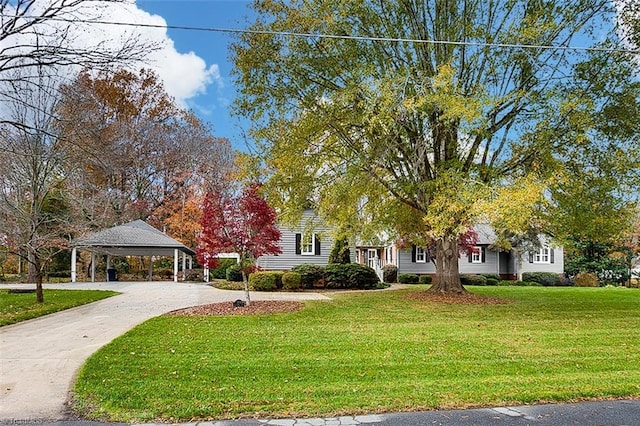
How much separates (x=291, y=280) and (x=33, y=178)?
1047 centimetres

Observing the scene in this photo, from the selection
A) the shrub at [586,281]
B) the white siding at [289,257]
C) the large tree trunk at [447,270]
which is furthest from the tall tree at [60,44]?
the shrub at [586,281]

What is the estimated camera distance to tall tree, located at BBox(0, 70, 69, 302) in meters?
14.4

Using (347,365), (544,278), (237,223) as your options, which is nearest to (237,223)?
(237,223)

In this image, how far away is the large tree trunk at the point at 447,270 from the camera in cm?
1652

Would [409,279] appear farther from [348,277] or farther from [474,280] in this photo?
[348,277]

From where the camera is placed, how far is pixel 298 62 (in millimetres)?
14211

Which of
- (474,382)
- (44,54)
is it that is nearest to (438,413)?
(474,382)

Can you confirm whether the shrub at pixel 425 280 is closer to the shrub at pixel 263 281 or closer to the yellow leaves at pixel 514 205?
the shrub at pixel 263 281

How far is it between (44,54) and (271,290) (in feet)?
43.2

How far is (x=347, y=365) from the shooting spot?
6.65 metres

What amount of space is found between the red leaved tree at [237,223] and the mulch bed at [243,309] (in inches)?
20.9

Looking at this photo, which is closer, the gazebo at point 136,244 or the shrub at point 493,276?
the gazebo at point 136,244

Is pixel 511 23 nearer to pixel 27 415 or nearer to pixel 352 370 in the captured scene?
pixel 352 370

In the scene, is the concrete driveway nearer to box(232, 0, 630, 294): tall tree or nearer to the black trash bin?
box(232, 0, 630, 294): tall tree
